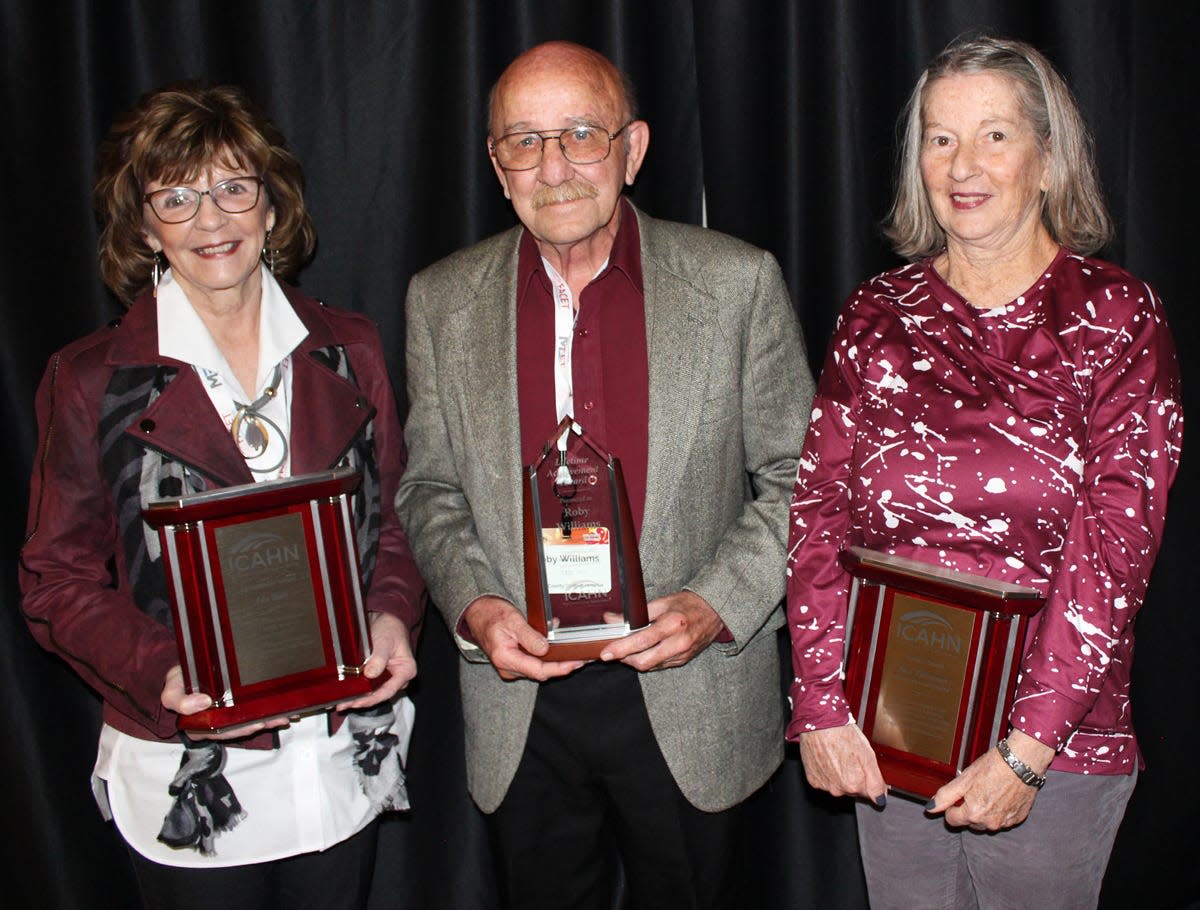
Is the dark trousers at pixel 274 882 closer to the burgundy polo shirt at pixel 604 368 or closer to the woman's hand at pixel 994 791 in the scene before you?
the burgundy polo shirt at pixel 604 368

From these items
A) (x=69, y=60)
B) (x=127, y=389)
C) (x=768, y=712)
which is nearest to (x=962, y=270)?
(x=768, y=712)

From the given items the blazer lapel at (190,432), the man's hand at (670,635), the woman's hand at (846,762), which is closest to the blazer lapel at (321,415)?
the blazer lapel at (190,432)

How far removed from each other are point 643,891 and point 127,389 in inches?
56.5

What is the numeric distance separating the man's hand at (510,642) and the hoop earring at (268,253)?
32.4 inches

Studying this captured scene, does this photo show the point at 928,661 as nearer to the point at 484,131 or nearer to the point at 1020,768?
the point at 1020,768

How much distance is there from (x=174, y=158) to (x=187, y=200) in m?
0.08

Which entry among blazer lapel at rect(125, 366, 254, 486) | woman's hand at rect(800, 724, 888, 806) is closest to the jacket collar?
blazer lapel at rect(125, 366, 254, 486)

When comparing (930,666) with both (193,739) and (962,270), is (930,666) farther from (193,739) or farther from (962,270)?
(193,739)

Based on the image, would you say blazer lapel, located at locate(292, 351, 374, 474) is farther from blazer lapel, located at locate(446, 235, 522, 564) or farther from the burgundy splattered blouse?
the burgundy splattered blouse

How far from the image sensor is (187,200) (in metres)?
2.16

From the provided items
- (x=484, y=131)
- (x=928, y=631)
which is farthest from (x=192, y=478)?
(x=928, y=631)

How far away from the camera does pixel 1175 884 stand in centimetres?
306

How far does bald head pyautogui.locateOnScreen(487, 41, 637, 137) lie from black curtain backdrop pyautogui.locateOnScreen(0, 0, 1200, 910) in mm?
558

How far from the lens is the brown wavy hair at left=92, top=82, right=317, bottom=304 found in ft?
7.06
